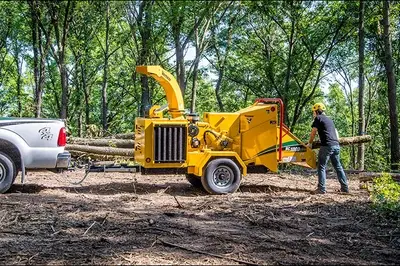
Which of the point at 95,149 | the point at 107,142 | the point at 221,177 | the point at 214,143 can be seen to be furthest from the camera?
the point at 107,142

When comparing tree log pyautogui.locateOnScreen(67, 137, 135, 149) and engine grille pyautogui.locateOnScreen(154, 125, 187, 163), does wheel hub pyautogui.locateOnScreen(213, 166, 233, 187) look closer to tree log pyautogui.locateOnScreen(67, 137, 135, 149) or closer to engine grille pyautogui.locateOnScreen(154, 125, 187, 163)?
engine grille pyautogui.locateOnScreen(154, 125, 187, 163)

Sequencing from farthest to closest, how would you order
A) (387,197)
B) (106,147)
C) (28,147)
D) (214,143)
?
(106,147)
(214,143)
(28,147)
(387,197)

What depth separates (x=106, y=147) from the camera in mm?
16375

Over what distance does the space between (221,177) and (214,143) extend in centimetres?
83

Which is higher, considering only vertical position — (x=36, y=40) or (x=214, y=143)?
(x=36, y=40)

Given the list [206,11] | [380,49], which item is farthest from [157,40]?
[380,49]

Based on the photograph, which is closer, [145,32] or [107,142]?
[107,142]

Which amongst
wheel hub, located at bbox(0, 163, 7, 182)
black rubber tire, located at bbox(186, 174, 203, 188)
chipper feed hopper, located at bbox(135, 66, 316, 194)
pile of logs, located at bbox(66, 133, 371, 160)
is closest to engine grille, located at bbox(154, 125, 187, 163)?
chipper feed hopper, located at bbox(135, 66, 316, 194)

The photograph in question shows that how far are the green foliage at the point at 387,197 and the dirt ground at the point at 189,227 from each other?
0.23 m

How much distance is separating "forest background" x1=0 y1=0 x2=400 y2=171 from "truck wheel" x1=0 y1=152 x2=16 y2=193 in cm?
1017

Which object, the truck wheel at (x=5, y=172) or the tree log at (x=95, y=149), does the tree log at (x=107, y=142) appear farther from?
the truck wheel at (x=5, y=172)

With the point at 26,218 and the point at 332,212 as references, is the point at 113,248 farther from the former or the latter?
the point at 332,212

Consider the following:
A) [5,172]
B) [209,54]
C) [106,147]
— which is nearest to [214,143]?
[5,172]

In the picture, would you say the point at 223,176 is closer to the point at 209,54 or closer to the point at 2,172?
the point at 2,172
